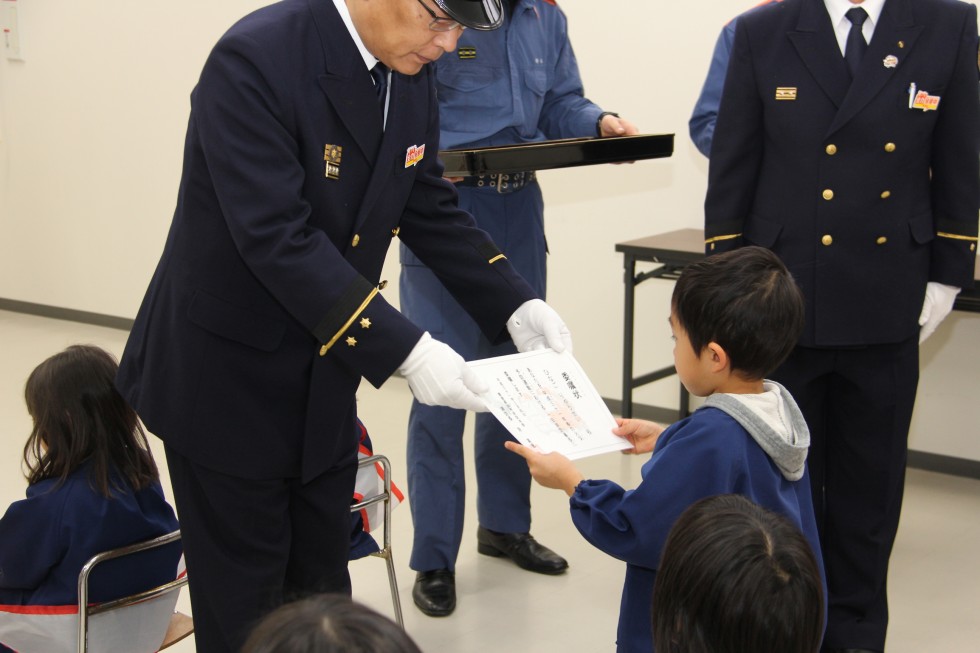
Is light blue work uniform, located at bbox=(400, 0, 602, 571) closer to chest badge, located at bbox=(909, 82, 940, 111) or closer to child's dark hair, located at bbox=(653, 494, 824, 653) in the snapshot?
chest badge, located at bbox=(909, 82, 940, 111)

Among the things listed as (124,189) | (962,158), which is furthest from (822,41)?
(124,189)

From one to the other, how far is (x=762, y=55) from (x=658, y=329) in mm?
2228

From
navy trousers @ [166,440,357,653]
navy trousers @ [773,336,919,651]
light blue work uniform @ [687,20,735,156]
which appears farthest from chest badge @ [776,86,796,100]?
navy trousers @ [166,440,357,653]

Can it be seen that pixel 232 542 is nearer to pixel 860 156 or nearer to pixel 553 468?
pixel 553 468

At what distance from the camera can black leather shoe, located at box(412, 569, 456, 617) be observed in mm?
3025

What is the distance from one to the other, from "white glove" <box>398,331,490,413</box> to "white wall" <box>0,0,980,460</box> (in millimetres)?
2868

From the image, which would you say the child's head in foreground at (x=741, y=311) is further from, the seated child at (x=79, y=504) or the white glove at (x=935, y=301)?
the seated child at (x=79, y=504)

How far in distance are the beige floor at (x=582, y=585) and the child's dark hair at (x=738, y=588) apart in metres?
1.59

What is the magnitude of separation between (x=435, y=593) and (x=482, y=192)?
1085 mm

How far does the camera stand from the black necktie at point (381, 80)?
5.88 feet

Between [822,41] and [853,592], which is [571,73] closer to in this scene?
[822,41]

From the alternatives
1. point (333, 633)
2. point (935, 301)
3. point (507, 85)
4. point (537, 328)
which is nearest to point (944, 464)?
point (935, 301)

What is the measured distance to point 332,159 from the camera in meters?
1.71

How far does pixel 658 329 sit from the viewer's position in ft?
15.3
